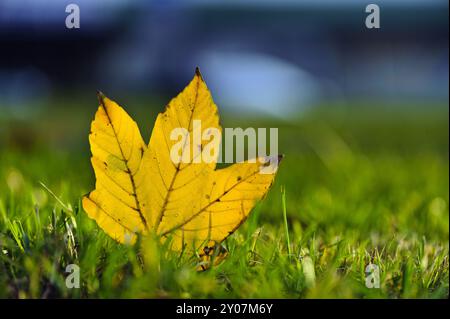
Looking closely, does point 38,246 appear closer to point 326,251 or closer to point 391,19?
point 326,251

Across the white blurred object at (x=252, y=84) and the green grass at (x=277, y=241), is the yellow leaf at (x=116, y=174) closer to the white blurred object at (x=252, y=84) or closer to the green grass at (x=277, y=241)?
the green grass at (x=277, y=241)

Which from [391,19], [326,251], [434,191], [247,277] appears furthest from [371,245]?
[391,19]

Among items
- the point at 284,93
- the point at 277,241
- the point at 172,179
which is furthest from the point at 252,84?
the point at 172,179

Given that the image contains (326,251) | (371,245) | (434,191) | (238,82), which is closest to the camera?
(326,251)

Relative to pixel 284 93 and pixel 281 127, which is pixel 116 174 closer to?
pixel 284 93

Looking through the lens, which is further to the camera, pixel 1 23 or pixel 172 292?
pixel 1 23

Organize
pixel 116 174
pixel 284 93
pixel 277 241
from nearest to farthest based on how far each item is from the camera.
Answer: pixel 116 174
pixel 277 241
pixel 284 93

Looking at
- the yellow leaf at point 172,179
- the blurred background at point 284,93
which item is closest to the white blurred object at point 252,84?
the blurred background at point 284,93
